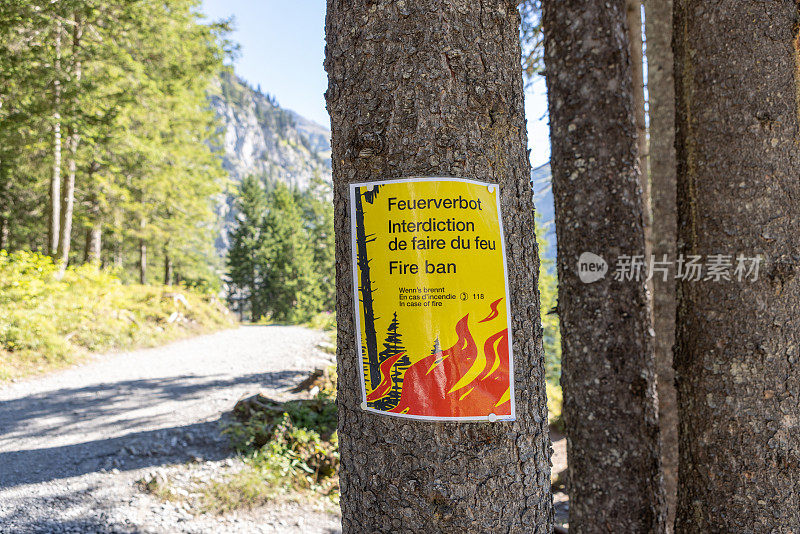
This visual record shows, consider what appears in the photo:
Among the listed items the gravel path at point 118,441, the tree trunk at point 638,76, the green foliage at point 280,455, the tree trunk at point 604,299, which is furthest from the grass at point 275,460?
the tree trunk at point 638,76

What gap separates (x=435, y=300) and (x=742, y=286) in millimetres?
1939

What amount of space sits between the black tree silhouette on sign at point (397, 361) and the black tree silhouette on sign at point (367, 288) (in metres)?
0.03

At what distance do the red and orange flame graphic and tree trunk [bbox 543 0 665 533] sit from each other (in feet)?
5.43

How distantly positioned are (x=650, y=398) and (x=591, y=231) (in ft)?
3.06

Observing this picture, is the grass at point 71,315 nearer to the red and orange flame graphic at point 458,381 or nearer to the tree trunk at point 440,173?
the tree trunk at point 440,173

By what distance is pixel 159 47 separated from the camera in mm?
12008

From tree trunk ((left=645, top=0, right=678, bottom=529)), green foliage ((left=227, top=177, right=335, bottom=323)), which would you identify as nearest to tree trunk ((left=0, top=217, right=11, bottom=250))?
green foliage ((left=227, top=177, right=335, bottom=323))

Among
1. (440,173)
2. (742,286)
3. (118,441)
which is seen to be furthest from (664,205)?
(118,441)

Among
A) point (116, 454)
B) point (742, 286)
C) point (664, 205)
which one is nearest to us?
point (742, 286)

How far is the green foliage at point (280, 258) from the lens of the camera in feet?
117

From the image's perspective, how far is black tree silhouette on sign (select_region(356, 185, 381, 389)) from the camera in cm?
107

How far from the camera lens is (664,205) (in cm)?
349

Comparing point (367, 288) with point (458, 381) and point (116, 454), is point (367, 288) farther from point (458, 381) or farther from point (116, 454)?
point (116, 454)

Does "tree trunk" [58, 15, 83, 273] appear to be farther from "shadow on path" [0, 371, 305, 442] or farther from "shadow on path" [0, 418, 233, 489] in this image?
"shadow on path" [0, 418, 233, 489]
